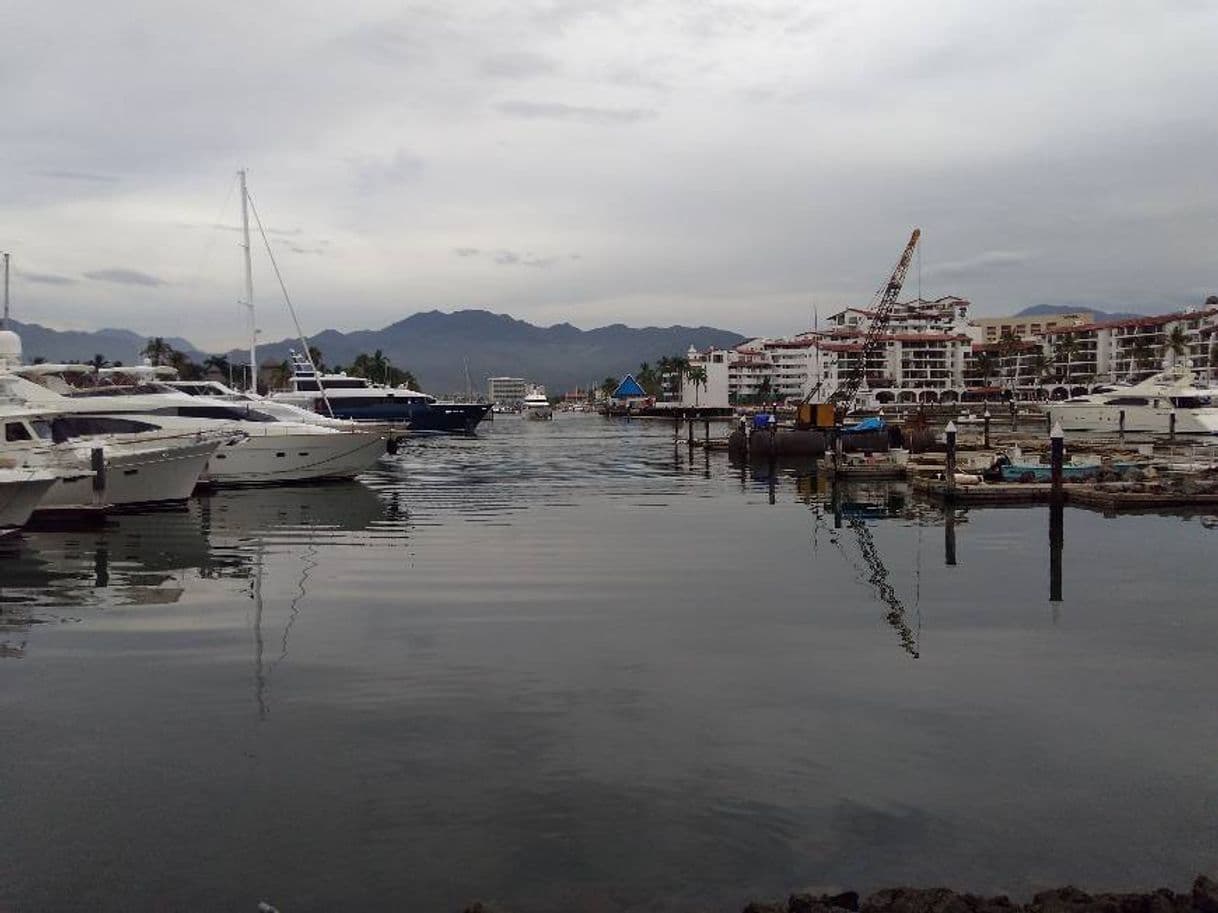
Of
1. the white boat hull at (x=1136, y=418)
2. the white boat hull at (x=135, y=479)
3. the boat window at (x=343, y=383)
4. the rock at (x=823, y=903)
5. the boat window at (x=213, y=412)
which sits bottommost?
the rock at (x=823, y=903)

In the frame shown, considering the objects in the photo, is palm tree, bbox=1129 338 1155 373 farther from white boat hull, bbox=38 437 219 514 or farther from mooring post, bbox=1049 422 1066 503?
white boat hull, bbox=38 437 219 514

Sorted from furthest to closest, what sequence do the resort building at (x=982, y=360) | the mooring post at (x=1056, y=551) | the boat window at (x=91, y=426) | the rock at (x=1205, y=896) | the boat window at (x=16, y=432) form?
the resort building at (x=982, y=360) < the boat window at (x=91, y=426) < the boat window at (x=16, y=432) < the mooring post at (x=1056, y=551) < the rock at (x=1205, y=896)

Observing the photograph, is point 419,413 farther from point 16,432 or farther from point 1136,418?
point 16,432

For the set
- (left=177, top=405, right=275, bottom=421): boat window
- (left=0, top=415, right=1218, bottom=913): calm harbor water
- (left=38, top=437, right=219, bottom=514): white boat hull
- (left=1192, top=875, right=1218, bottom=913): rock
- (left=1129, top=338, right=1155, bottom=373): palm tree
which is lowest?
(left=0, top=415, right=1218, bottom=913): calm harbor water

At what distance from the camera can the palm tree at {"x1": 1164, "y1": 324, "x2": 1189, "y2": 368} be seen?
144500mm

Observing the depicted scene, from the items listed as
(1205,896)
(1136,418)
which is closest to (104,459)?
(1205,896)

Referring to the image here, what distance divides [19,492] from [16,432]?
6.13m

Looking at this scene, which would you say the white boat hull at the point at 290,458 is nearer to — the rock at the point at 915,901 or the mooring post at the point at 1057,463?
the mooring post at the point at 1057,463

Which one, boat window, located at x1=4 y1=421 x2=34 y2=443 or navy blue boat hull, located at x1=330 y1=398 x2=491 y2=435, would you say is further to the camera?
navy blue boat hull, located at x1=330 y1=398 x2=491 y2=435

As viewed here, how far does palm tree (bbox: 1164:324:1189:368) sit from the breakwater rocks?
516 ft

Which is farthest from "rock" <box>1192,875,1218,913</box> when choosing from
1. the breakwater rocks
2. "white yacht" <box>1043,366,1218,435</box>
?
"white yacht" <box>1043,366,1218,435</box>

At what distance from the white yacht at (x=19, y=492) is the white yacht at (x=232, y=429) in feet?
31.1

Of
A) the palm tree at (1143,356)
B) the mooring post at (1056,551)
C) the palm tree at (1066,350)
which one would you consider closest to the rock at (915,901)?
the mooring post at (1056,551)

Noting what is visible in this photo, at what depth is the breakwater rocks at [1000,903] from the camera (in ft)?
22.3
